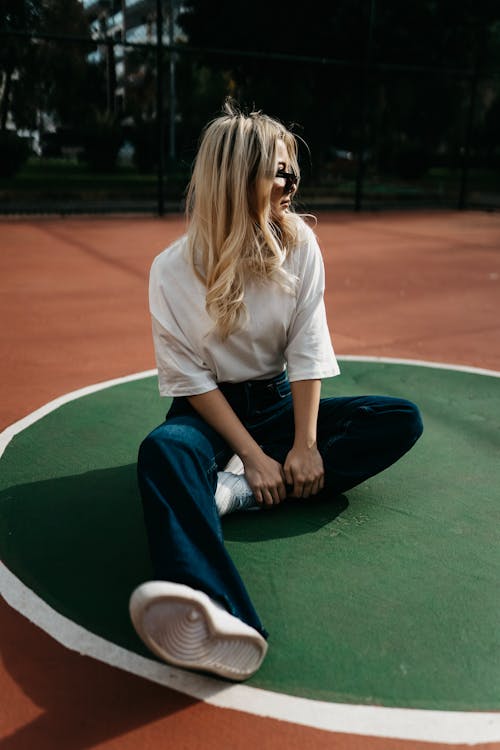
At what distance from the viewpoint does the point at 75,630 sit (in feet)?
6.48

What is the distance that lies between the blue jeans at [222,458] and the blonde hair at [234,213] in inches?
13.2

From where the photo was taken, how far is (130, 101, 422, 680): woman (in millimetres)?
2264

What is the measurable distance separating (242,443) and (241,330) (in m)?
0.35

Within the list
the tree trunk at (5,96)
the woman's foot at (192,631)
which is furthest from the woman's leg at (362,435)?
the tree trunk at (5,96)

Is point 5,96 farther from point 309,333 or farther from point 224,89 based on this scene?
point 309,333

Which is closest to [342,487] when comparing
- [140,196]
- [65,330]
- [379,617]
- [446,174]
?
[379,617]

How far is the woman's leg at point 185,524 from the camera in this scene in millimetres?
1801

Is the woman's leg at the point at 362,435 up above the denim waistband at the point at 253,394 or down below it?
below

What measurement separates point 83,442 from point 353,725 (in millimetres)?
1920

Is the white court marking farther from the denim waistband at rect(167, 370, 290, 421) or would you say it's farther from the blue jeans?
the denim waistband at rect(167, 370, 290, 421)

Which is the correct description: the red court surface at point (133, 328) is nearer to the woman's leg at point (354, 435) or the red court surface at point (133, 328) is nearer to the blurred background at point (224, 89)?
the woman's leg at point (354, 435)

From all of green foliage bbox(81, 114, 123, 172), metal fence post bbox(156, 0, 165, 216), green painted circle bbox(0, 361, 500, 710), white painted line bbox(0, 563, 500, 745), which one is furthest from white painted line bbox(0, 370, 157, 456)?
green foliage bbox(81, 114, 123, 172)

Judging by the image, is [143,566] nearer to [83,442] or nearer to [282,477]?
[282,477]

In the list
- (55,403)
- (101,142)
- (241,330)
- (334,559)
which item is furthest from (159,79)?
(334,559)
